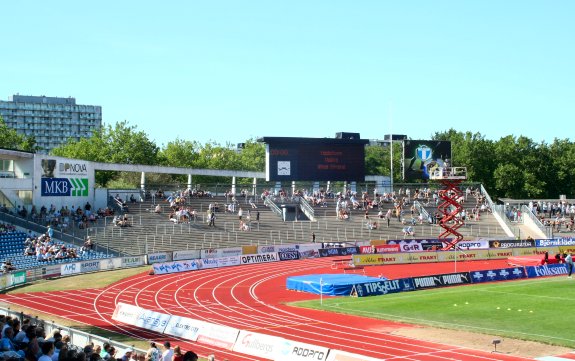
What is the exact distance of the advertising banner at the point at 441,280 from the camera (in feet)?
130

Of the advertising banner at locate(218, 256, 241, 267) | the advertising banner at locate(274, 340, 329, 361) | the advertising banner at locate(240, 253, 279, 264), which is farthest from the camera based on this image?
the advertising banner at locate(240, 253, 279, 264)

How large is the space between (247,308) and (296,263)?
21.3 m

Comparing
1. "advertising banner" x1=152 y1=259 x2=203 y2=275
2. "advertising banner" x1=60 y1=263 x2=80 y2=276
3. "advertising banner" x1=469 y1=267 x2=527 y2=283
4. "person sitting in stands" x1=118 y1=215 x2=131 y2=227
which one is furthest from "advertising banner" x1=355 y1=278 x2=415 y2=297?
"person sitting in stands" x1=118 y1=215 x2=131 y2=227

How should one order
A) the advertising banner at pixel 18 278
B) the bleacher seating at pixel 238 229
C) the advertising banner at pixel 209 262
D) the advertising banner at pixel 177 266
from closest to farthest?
the advertising banner at pixel 18 278 < the advertising banner at pixel 177 266 < the advertising banner at pixel 209 262 < the bleacher seating at pixel 238 229

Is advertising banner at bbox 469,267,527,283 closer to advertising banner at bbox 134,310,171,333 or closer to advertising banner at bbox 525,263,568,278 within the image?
advertising banner at bbox 525,263,568,278

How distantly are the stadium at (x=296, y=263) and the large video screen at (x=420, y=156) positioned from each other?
0.14 metres

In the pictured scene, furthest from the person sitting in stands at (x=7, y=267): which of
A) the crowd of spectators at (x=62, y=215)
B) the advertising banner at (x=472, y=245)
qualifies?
the advertising banner at (x=472, y=245)

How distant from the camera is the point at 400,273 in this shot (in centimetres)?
4859

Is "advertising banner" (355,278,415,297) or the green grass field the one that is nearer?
the green grass field

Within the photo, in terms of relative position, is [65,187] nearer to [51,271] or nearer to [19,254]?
[19,254]

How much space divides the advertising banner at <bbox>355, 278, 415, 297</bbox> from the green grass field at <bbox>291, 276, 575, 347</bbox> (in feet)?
1.97

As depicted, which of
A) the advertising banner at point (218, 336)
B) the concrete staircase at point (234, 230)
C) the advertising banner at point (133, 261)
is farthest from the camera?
the concrete staircase at point (234, 230)

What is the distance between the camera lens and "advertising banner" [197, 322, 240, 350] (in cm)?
2398

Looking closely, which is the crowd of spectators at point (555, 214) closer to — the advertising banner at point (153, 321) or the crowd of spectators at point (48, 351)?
the advertising banner at point (153, 321)
